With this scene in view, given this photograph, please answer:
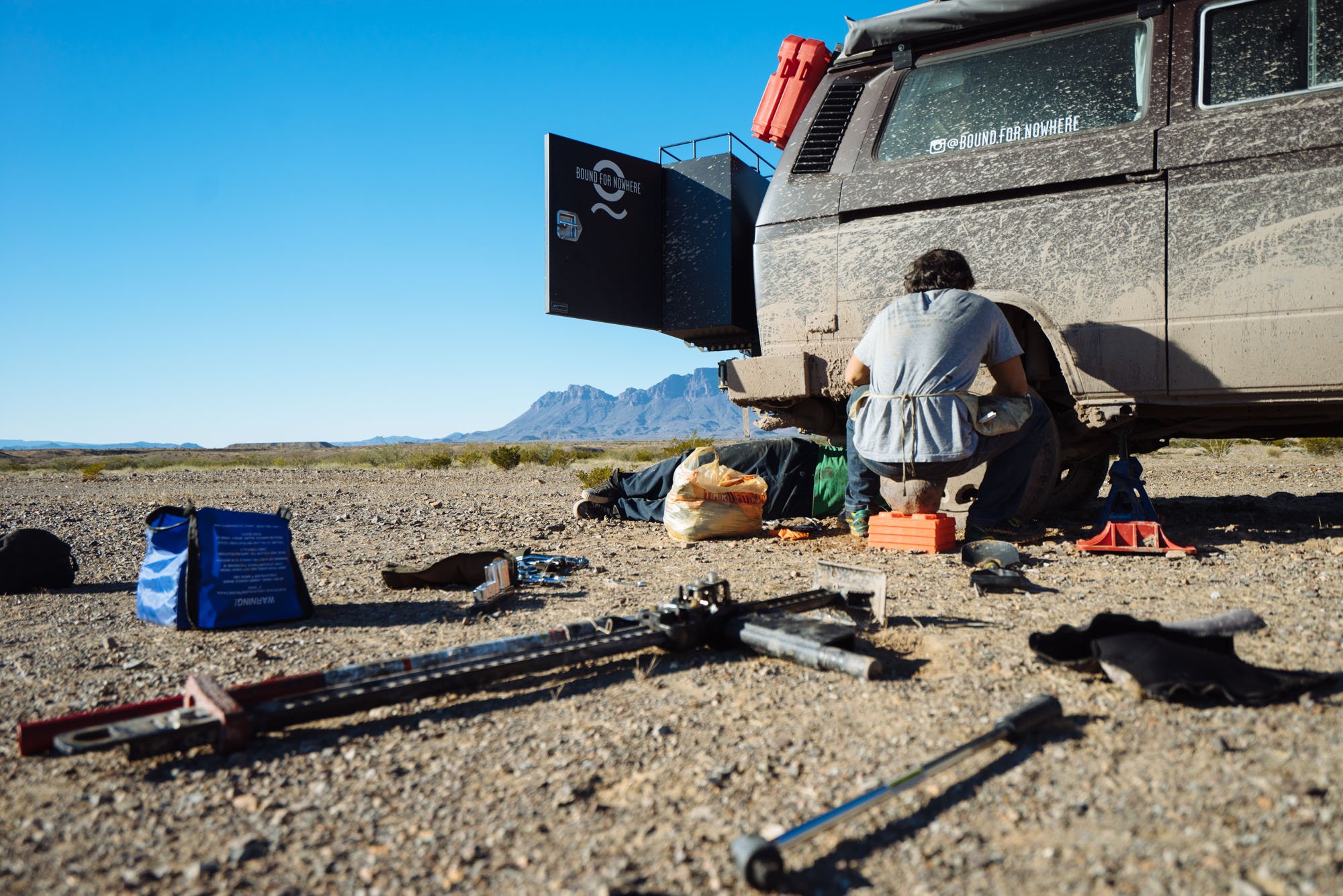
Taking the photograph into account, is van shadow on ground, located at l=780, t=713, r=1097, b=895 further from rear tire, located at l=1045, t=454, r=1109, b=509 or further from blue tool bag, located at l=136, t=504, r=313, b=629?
rear tire, located at l=1045, t=454, r=1109, b=509

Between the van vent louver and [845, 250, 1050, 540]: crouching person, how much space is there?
1.14 m

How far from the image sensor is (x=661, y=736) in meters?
2.08

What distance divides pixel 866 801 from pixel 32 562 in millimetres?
4675

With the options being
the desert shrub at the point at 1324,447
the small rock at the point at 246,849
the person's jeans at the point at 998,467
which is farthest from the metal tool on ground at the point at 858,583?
the desert shrub at the point at 1324,447

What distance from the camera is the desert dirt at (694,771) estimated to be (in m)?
1.48

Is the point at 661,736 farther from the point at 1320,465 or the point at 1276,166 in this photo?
the point at 1320,465

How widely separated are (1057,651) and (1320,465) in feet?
35.2

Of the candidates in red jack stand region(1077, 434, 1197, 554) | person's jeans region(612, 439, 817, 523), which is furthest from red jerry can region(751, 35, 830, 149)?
red jack stand region(1077, 434, 1197, 554)

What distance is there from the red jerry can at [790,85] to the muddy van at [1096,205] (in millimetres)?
98

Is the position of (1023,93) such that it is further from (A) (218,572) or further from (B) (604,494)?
(A) (218,572)

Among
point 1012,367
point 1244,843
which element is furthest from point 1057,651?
point 1012,367

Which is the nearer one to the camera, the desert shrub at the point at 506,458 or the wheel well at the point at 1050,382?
the wheel well at the point at 1050,382

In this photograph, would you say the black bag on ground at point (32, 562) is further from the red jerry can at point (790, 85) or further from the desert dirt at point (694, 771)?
the red jerry can at point (790, 85)

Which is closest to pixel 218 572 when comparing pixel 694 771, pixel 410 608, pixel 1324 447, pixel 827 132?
pixel 410 608
